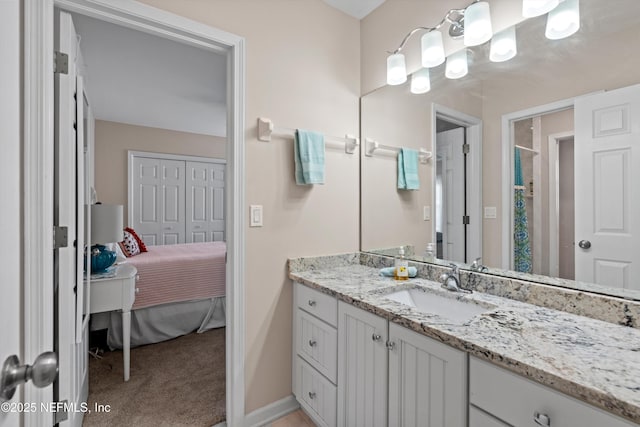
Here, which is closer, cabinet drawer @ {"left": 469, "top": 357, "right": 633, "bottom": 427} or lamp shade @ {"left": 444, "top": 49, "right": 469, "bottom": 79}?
cabinet drawer @ {"left": 469, "top": 357, "right": 633, "bottom": 427}

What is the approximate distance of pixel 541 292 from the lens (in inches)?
Result: 49.1

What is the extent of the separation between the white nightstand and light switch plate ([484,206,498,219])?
7.36 feet

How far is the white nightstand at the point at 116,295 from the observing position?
2004 mm

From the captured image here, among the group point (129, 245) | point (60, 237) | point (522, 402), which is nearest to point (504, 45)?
point (522, 402)

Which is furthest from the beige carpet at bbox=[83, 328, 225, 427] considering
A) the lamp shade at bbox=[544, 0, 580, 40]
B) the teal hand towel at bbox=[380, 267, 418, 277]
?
the lamp shade at bbox=[544, 0, 580, 40]

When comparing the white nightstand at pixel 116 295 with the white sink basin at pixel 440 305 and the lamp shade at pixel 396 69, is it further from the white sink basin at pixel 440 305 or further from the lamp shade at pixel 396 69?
the lamp shade at pixel 396 69

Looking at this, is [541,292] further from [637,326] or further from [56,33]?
[56,33]

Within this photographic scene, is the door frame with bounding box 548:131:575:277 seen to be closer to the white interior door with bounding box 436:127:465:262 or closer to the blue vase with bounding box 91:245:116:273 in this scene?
the white interior door with bounding box 436:127:465:262

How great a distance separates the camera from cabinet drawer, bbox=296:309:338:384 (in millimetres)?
1498

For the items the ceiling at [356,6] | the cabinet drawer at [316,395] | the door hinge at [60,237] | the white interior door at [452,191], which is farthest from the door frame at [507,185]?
the door hinge at [60,237]

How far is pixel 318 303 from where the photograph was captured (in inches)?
63.6

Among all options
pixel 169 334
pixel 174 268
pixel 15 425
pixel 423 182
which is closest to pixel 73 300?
pixel 15 425

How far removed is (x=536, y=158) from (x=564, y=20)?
1.77 ft

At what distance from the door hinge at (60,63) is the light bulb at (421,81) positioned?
1.75 metres
